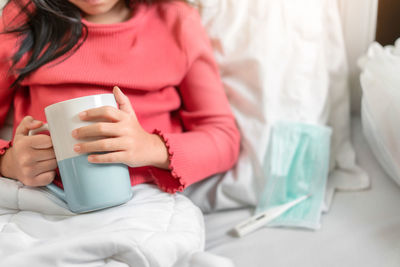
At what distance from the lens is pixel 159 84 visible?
2.48 feet

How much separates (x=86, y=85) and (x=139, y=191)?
22 cm

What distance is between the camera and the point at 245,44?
32.5 inches

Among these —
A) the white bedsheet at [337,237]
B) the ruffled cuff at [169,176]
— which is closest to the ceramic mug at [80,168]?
the ruffled cuff at [169,176]

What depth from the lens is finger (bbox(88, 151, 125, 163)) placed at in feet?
1.70

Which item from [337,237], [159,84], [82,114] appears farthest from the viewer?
[159,84]

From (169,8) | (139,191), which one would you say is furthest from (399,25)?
(139,191)

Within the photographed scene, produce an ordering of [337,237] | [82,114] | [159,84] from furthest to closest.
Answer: [159,84] → [337,237] → [82,114]

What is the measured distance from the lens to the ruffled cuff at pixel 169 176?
66 centimetres

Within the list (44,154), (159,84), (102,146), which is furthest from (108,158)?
(159,84)

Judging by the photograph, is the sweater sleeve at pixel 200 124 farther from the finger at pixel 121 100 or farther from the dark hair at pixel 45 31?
the dark hair at pixel 45 31

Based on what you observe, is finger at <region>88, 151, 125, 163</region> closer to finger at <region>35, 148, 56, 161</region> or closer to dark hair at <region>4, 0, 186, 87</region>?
finger at <region>35, 148, 56, 161</region>

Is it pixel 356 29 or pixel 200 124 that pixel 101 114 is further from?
pixel 356 29

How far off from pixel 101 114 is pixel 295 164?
0.43 metres

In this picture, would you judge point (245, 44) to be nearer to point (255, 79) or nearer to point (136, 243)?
point (255, 79)
